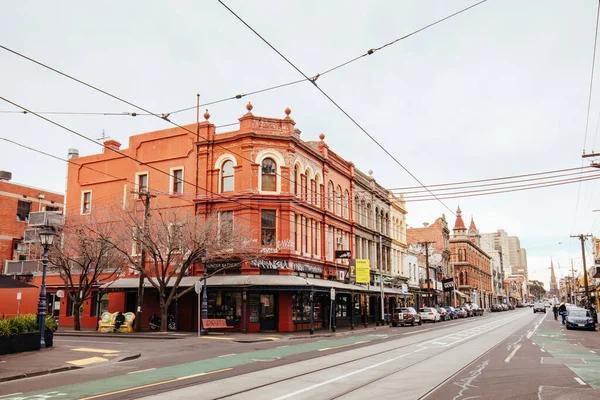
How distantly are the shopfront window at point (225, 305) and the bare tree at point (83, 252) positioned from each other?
256 inches

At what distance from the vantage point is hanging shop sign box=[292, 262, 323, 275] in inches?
1313

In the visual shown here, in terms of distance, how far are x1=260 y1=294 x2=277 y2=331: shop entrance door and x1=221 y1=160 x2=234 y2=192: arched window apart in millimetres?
7170

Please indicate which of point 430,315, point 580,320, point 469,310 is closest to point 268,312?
point 580,320

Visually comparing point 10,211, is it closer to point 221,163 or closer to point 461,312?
point 221,163

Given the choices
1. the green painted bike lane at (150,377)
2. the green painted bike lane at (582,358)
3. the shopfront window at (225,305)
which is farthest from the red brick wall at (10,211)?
the green painted bike lane at (582,358)

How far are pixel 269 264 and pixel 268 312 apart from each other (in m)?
2.91

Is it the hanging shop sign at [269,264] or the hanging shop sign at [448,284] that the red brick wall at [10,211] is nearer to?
the hanging shop sign at [269,264]

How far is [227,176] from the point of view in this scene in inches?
1328

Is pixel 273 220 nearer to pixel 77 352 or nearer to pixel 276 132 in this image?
pixel 276 132

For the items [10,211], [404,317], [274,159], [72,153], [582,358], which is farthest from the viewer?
[10,211]

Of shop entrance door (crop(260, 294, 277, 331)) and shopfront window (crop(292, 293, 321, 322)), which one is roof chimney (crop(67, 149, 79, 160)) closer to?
shop entrance door (crop(260, 294, 277, 331))

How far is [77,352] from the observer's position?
18.4m

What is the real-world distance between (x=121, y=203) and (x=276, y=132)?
11.0 metres

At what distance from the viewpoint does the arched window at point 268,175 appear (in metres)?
33.0
